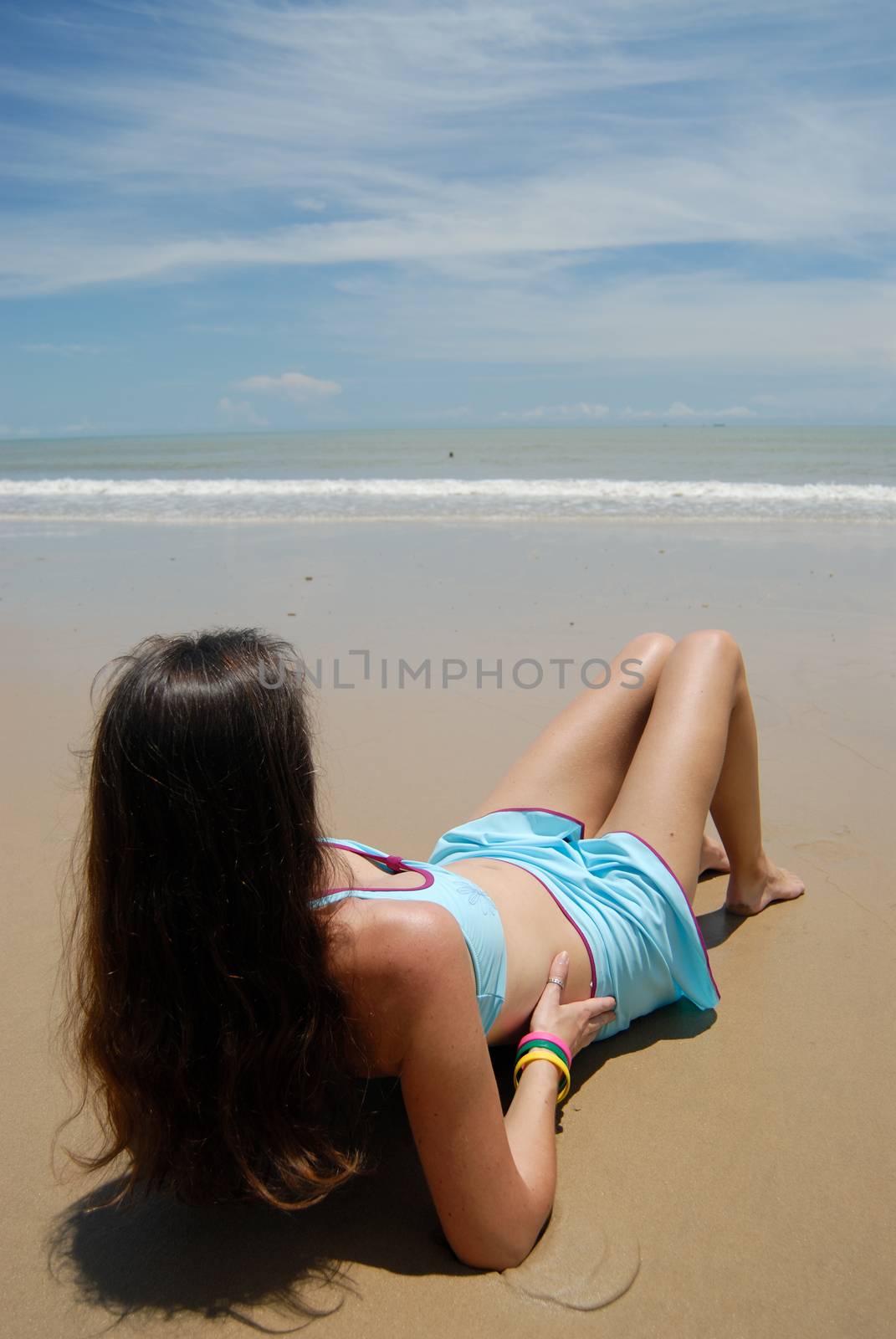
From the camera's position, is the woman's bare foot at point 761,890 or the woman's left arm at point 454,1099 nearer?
the woman's left arm at point 454,1099

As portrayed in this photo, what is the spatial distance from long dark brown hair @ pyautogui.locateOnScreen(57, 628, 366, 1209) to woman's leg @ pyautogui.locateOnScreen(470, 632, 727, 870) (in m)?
1.06

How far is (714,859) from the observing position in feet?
9.98

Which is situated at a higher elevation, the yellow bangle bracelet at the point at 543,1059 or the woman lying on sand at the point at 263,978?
the woman lying on sand at the point at 263,978

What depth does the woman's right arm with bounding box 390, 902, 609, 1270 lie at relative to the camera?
148 cm

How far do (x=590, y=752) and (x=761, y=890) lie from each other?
26.2 inches

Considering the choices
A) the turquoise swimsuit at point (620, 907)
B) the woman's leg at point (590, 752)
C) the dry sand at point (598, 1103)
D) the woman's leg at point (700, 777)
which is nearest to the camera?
the dry sand at point (598, 1103)

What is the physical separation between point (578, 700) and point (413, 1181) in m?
1.32

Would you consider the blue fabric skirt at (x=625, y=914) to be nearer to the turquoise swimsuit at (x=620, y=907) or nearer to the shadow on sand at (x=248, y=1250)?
the turquoise swimsuit at (x=620, y=907)

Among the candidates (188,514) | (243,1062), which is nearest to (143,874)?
(243,1062)

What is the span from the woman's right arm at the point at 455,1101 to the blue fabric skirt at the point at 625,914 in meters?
0.58

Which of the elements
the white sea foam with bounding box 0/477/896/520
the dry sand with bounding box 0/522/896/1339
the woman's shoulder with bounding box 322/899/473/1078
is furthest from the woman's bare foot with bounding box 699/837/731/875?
the white sea foam with bounding box 0/477/896/520

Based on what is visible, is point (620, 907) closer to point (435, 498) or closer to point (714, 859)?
point (714, 859)

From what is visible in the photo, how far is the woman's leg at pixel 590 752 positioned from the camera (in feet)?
8.27

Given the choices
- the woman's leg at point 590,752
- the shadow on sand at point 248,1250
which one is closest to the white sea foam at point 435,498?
the woman's leg at point 590,752
